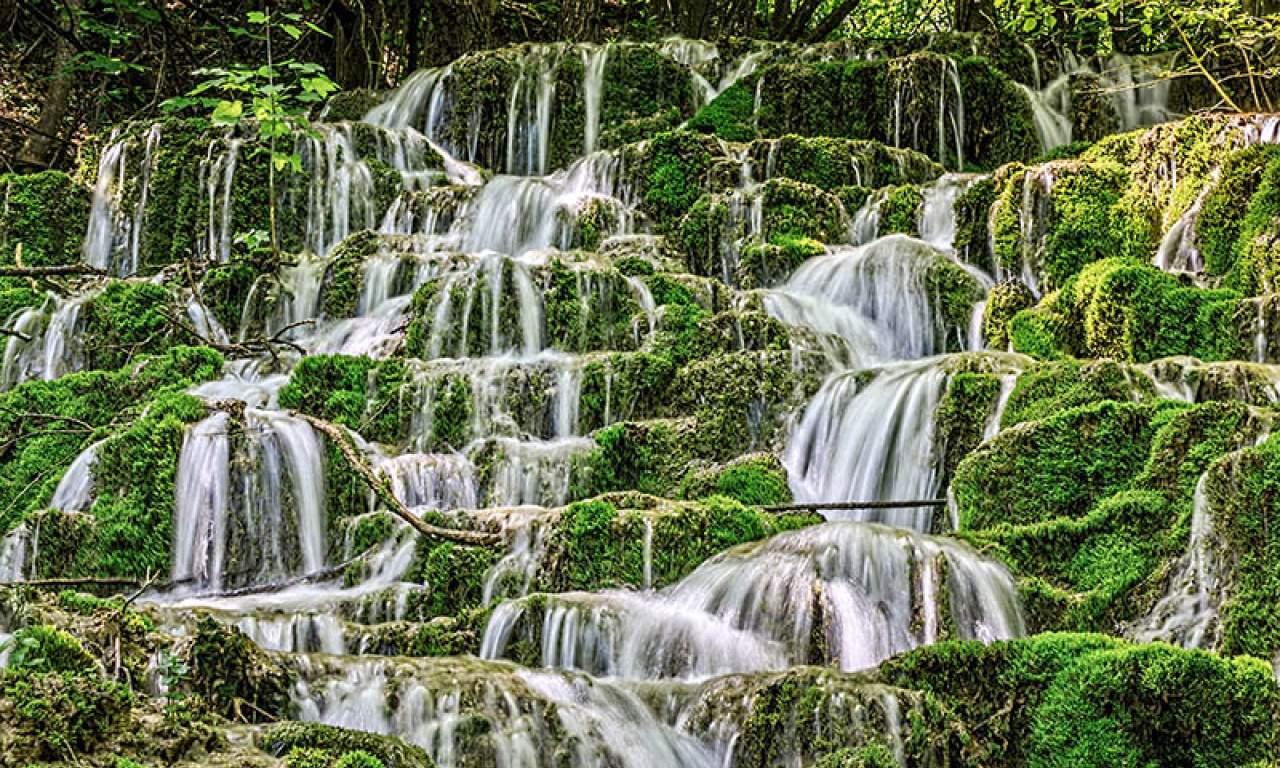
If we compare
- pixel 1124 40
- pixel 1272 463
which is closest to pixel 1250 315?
pixel 1272 463

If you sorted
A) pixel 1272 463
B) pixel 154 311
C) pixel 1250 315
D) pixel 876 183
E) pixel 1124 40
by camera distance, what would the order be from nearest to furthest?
pixel 1272 463 < pixel 1250 315 < pixel 154 311 < pixel 876 183 < pixel 1124 40

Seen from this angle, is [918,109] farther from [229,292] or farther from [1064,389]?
[229,292]

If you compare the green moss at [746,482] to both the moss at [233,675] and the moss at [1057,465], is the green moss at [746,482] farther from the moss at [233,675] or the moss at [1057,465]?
the moss at [233,675]

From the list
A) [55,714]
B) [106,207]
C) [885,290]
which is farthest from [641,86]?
Answer: [55,714]

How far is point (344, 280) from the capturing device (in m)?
11.4

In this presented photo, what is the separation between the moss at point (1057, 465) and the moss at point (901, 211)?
16.8 feet

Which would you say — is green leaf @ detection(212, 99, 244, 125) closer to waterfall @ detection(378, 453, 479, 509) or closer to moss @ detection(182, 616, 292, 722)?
waterfall @ detection(378, 453, 479, 509)

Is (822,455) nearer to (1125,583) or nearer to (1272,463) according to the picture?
(1125,583)

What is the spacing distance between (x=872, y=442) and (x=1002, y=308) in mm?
2305

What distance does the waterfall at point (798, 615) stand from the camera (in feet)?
19.7

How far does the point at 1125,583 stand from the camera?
600 centimetres

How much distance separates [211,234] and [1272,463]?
34.8 ft

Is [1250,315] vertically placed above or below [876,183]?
below

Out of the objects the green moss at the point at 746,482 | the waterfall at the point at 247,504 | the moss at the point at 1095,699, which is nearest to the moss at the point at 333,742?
the moss at the point at 1095,699
